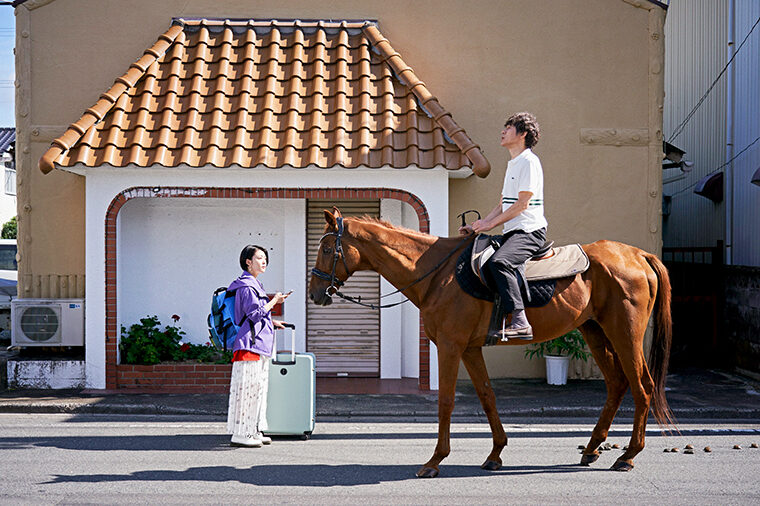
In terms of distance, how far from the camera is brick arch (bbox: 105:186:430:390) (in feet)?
35.8

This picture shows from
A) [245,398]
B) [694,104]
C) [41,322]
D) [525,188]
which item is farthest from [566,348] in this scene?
[694,104]

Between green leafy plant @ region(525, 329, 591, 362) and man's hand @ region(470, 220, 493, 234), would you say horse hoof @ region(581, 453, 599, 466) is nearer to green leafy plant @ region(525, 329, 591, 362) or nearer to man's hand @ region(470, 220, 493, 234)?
man's hand @ region(470, 220, 493, 234)

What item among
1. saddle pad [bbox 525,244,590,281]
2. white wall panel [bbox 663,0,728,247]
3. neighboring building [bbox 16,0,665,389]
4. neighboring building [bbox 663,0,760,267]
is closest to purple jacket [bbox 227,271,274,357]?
saddle pad [bbox 525,244,590,281]

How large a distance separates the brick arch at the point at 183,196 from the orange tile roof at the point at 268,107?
0.54 meters

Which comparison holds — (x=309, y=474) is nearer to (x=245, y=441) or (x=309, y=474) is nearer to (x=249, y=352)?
(x=245, y=441)

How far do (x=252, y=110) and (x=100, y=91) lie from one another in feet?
8.15

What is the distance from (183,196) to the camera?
11.0 metres

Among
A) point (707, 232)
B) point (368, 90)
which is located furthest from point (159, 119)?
point (707, 232)

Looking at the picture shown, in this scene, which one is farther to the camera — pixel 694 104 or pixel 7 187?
pixel 7 187

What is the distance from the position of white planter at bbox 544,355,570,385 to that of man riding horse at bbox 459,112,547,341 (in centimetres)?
469

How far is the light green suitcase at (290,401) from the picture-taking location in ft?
27.5

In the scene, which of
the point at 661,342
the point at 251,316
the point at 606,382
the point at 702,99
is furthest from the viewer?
the point at 702,99

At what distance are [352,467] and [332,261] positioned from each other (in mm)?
1793

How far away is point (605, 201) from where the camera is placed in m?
12.2
